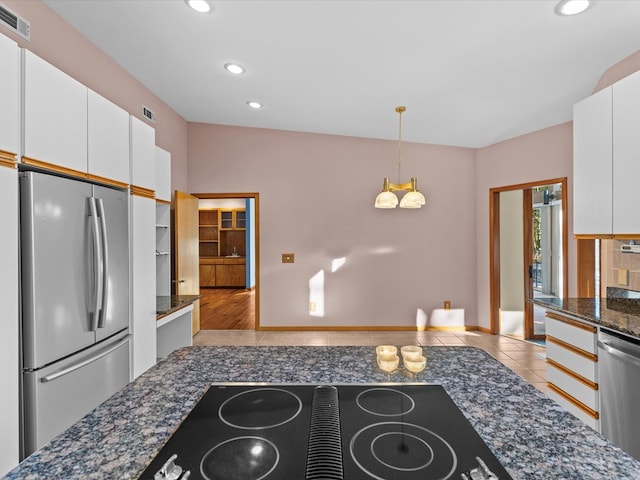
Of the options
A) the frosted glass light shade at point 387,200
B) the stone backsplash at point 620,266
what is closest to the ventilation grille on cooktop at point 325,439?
the frosted glass light shade at point 387,200

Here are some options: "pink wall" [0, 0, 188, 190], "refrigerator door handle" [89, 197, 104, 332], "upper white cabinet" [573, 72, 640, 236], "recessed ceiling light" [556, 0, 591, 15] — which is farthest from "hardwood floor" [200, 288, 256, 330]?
"recessed ceiling light" [556, 0, 591, 15]

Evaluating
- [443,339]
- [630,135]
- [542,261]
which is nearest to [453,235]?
[443,339]

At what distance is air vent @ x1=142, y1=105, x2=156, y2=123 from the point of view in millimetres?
3942

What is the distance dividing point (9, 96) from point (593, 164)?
11.6 feet

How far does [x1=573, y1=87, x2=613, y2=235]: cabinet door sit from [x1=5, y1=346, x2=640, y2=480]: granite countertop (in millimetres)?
1806

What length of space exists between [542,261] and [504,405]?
827 centimetres

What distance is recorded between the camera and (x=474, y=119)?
4.02 meters

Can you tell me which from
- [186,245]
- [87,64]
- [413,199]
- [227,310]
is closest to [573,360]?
[413,199]

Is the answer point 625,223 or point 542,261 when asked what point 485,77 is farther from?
point 542,261

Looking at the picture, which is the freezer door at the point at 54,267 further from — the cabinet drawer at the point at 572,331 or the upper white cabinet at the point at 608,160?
the upper white cabinet at the point at 608,160

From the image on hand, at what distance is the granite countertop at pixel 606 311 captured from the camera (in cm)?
196

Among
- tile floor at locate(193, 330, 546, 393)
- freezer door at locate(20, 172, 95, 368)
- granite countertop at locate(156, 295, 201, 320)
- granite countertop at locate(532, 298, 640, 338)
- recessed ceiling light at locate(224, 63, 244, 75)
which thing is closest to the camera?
freezer door at locate(20, 172, 95, 368)

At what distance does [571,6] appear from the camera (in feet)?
6.88

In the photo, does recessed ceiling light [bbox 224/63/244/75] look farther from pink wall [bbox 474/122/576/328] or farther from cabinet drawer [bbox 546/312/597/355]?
pink wall [bbox 474/122/576/328]
